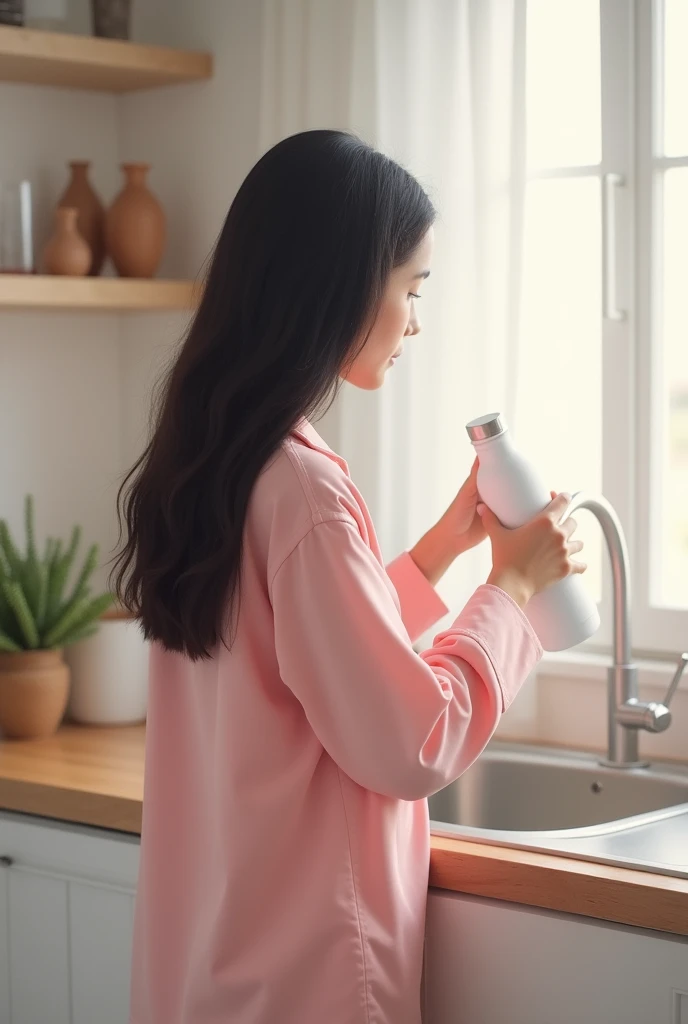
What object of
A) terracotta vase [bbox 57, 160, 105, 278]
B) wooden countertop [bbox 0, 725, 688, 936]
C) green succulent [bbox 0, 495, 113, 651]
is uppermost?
terracotta vase [bbox 57, 160, 105, 278]

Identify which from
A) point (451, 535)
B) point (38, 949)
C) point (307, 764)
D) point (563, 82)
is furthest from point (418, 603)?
point (563, 82)

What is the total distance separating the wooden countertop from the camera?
4.65 ft

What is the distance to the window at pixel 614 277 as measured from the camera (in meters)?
2.06

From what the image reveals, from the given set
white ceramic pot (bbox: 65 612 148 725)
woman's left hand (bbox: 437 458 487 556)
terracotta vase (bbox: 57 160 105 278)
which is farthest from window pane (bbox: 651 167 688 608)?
terracotta vase (bbox: 57 160 105 278)

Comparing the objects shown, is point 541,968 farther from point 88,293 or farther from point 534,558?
point 88,293

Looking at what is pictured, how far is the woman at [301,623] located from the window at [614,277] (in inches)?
29.1

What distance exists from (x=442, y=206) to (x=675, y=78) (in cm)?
40

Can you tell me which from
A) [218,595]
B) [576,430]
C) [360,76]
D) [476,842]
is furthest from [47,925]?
[360,76]

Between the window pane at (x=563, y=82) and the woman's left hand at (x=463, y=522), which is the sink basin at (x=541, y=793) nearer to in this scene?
the woman's left hand at (x=463, y=522)

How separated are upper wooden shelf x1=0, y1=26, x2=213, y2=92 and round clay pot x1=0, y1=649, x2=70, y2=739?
100 cm

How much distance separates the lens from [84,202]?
2.44 m

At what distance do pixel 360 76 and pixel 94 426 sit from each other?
2.82 feet

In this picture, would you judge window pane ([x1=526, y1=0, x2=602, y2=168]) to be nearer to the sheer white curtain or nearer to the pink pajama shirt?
the sheer white curtain

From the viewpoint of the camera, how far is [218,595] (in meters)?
1.30
